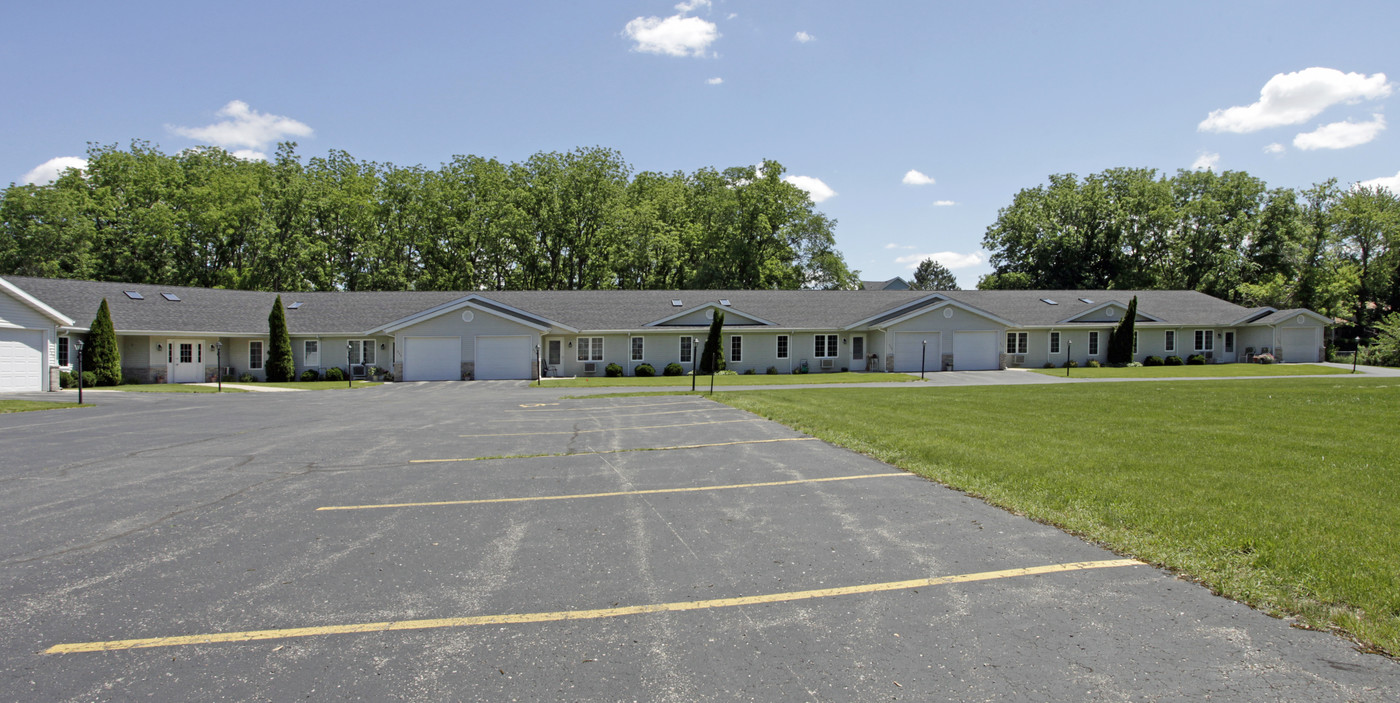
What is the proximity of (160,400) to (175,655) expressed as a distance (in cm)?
2228

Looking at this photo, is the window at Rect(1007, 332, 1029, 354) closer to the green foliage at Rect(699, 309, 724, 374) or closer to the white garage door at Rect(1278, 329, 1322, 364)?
the white garage door at Rect(1278, 329, 1322, 364)

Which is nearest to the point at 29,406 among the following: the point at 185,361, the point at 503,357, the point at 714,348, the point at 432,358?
the point at 185,361

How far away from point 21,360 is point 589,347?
22229 millimetres

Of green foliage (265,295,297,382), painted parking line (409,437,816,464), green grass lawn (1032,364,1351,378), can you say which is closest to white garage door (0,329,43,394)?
green foliage (265,295,297,382)

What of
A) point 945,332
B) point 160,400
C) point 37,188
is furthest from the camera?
point 37,188

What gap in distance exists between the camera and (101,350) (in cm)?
2734

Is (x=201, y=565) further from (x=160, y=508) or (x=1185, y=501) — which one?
(x=1185, y=501)

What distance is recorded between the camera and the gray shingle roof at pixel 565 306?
100 feet

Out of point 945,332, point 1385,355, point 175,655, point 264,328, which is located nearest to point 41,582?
point 175,655

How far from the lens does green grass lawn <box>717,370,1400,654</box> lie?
471 centimetres

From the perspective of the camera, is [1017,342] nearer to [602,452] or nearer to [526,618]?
[602,452]

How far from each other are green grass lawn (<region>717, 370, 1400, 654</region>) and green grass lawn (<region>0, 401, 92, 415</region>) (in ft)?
65.6

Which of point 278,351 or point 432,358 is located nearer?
point 278,351

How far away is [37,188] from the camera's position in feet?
146
